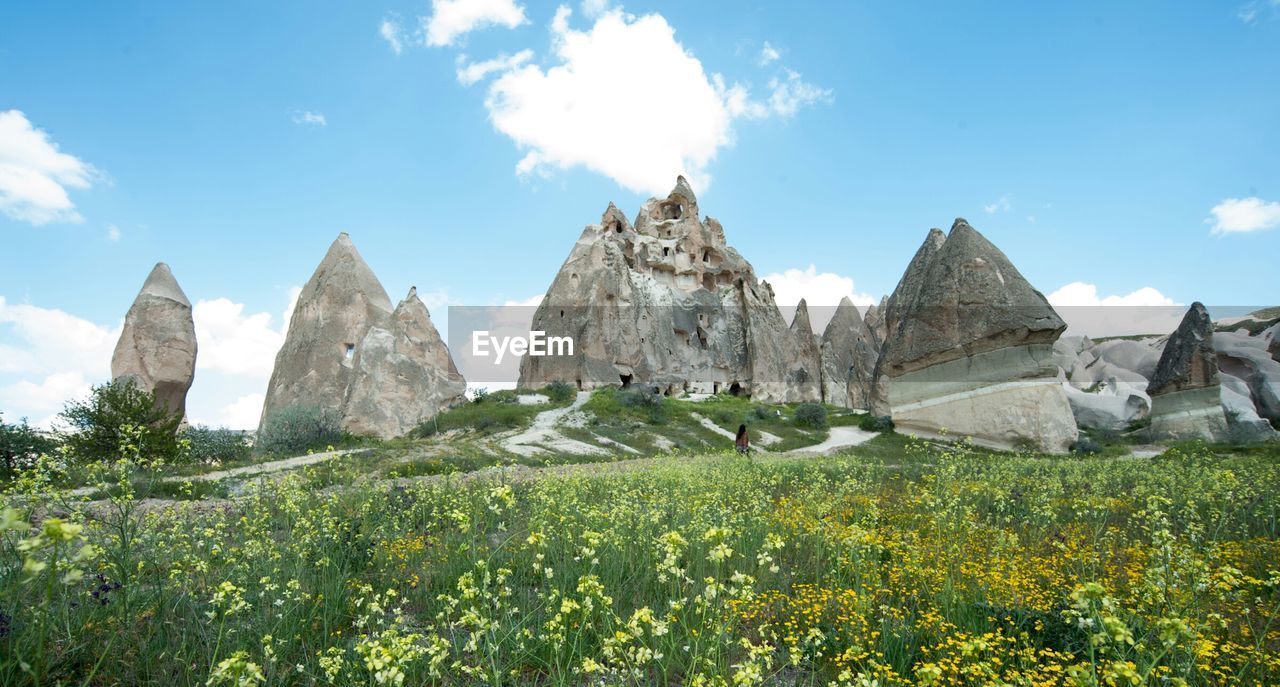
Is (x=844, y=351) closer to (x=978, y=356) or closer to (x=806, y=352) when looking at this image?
(x=806, y=352)

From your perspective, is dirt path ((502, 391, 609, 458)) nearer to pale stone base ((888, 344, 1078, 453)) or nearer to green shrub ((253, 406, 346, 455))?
green shrub ((253, 406, 346, 455))

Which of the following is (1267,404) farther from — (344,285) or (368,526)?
(344,285)

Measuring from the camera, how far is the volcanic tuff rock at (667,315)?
154 ft

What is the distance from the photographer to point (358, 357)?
99.9 feet

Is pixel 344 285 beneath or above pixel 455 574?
above

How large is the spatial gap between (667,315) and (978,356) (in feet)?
113

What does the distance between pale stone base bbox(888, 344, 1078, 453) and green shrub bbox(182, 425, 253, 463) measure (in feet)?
78.3

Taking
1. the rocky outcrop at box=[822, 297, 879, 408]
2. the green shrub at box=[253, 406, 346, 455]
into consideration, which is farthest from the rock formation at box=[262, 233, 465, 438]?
the rocky outcrop at box=[822, 297, 879, 408]

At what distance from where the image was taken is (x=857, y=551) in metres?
4.85

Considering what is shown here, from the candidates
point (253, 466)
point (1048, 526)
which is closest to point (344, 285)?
point (253, 466)

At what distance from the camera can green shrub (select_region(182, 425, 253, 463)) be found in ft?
74.2

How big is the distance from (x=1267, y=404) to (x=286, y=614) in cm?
4032

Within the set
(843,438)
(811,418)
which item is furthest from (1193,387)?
(811,418)

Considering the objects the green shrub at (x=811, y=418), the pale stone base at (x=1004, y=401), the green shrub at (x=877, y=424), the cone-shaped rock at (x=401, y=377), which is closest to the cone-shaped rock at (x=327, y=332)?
the cone-shaped rock at (x=401, y=377)
